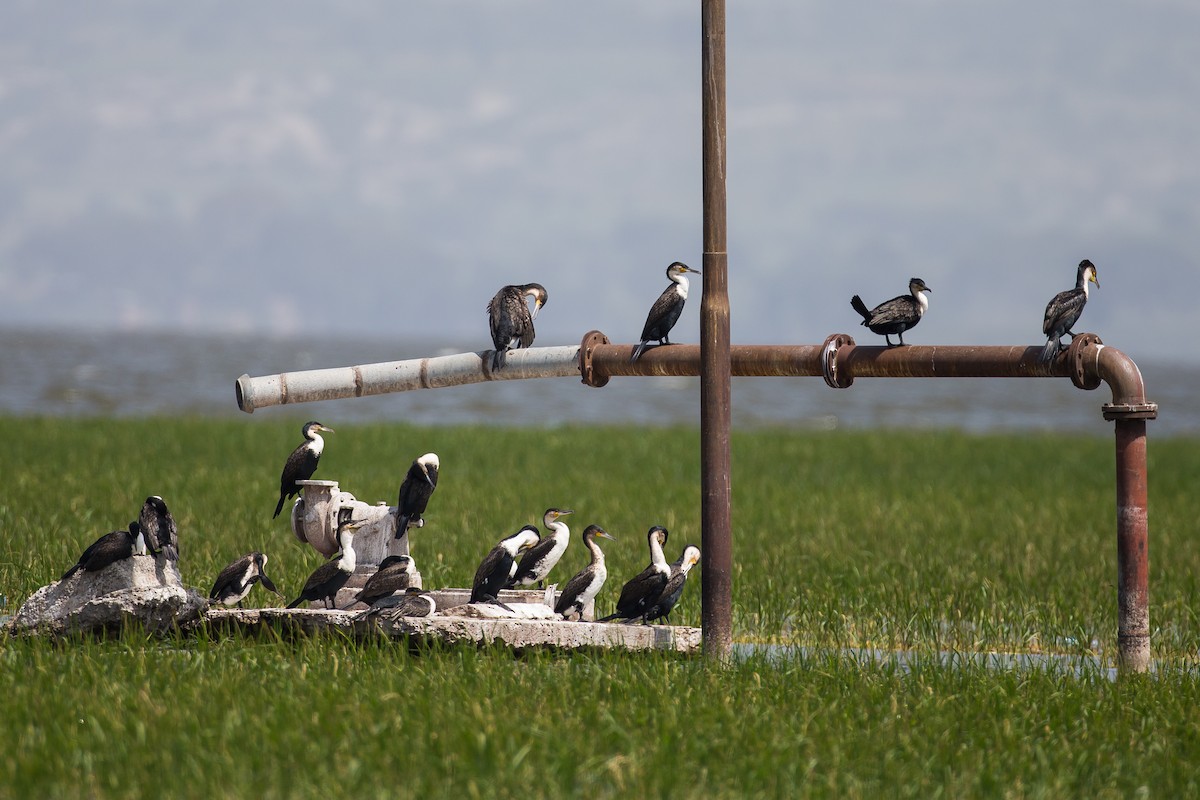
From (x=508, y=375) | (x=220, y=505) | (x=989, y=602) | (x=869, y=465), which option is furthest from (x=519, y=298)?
(x=869, y=465)

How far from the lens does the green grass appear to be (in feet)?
20.2

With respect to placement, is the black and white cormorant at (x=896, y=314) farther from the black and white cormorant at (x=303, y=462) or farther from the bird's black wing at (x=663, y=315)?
the black and white cormorant at (x=303, y=462)

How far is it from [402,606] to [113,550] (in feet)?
6.09

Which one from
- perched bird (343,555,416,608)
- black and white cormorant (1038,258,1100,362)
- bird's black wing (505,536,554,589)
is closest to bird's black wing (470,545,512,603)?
bird's black wing (505,536,554,589)

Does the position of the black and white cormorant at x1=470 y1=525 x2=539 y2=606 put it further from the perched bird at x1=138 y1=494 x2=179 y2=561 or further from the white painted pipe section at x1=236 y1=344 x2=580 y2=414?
the perched bird at x1=138 y1=494 x2=179 y2=561

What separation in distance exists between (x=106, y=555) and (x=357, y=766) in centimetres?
330

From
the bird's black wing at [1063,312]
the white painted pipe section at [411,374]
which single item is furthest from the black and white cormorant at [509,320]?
the bird's black wing at [1063,312]

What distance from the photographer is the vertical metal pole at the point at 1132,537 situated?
26.7 ft

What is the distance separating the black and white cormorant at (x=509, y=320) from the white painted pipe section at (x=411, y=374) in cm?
9

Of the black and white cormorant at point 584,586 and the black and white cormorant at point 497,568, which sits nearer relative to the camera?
the black and white cormorant at point 497,568

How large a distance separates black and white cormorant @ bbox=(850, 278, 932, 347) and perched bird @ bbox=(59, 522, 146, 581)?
482 cm

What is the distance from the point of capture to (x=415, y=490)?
8992 mm

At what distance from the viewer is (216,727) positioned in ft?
21.6

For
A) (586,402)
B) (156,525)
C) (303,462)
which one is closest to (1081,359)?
(303,462)
